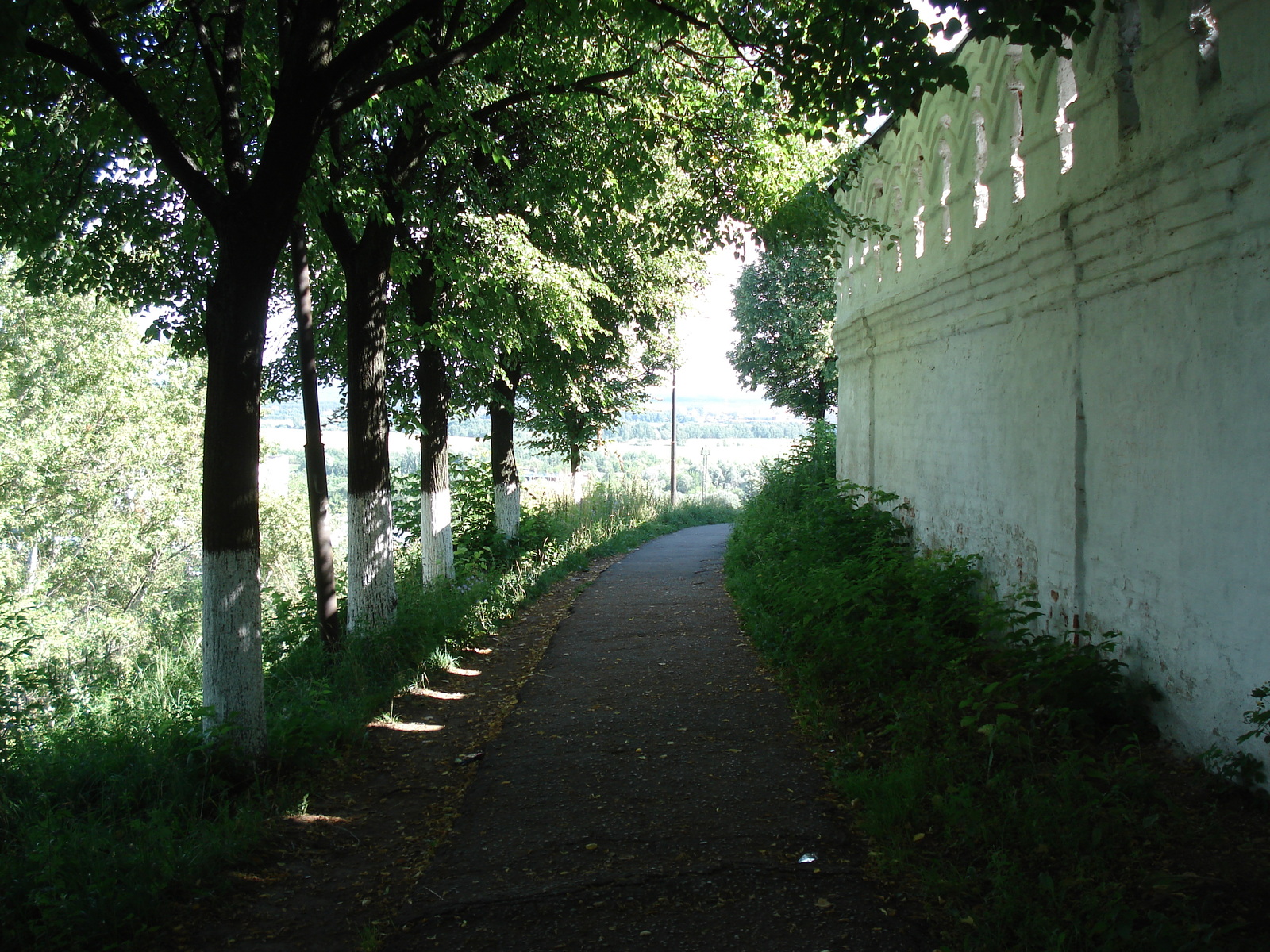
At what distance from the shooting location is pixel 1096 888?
10.9 ft

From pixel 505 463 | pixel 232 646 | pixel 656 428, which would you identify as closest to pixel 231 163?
pixel 232 646

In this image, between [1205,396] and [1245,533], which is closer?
[1245,533]

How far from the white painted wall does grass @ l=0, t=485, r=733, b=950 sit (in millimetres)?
4969

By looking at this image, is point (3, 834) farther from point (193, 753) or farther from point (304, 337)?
point (304, 337)

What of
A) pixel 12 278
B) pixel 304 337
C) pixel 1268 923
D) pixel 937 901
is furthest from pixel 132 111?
pixel 1268 923

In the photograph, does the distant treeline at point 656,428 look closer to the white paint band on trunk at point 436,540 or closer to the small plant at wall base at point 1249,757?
the white paint band on trunk at point 436,540

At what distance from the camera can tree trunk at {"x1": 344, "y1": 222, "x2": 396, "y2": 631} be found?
324 inches

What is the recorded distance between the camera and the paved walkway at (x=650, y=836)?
3.50 metres

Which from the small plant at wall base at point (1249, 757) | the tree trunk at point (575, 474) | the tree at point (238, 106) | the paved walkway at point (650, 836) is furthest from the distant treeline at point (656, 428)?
the small plant at wall base at point (1249, 757)

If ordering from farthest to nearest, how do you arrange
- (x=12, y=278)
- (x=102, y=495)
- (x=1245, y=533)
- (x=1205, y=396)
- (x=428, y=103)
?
(x=102, y=495) → (x=428, y=103) → (x=12, y=278) → (x=1205, y=396) → (x=1245, y=533)

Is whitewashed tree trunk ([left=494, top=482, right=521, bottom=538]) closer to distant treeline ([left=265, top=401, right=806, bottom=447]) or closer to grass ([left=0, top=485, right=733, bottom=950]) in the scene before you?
distant treeline ([left=265, top=401, right=806, bottom=447])

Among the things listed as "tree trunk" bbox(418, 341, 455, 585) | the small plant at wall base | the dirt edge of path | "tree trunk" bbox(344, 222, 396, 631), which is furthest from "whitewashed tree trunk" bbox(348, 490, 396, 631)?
the small plant at wall base

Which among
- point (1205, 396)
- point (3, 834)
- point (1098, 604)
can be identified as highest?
point (1205, 396)

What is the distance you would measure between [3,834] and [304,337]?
460 centimetres
